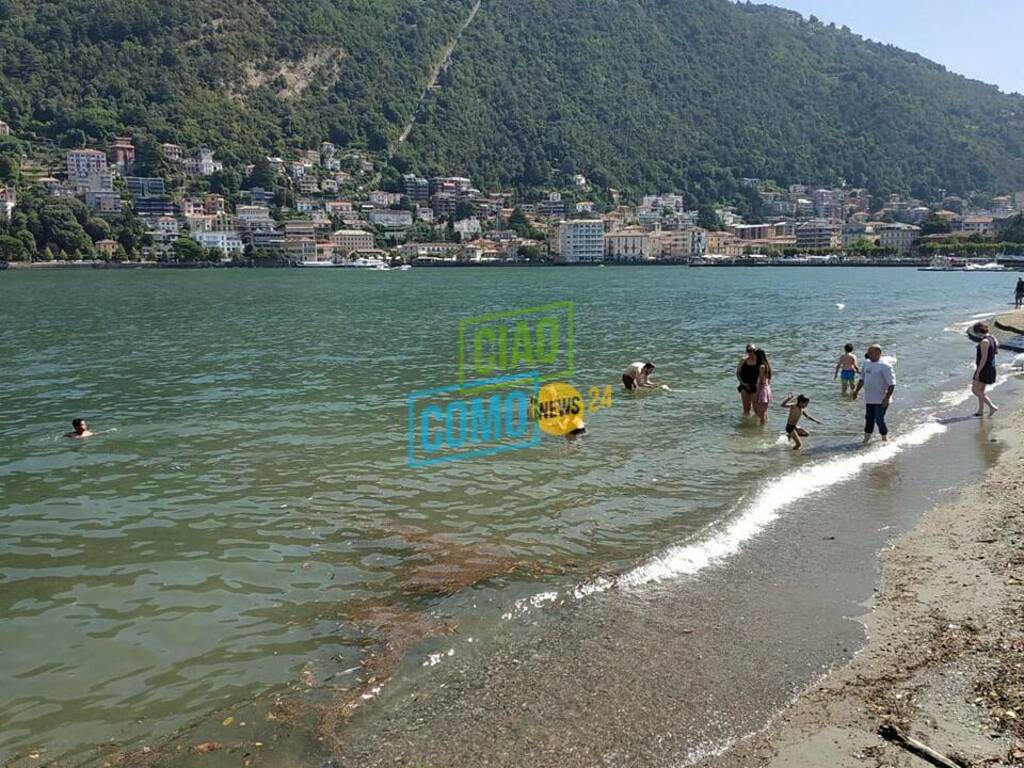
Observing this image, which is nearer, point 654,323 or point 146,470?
point 146,470

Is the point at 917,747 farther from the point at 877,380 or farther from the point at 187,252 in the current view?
the point at 187,252

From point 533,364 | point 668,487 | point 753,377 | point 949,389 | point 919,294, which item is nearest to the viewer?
point 668,487

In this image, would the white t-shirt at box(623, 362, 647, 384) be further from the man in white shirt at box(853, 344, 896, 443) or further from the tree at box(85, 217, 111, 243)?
the tree at box(85, 217, 111, 243)

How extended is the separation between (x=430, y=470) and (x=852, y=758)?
27.7 ft

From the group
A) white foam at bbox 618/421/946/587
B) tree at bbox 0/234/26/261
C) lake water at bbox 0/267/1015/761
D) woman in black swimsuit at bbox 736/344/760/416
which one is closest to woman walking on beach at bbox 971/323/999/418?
lake water at bbox 0/267/1015/761

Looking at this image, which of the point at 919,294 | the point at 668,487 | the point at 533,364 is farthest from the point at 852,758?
the point at 919,294

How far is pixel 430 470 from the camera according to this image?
1270 centimetres

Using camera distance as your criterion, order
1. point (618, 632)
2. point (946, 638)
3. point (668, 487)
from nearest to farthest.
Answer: point (946, 638), point (618, 632), point (668, 487)

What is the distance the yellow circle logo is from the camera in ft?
50.8

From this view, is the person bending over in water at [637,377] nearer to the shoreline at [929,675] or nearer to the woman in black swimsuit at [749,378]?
the woman in black swimsuit at [749,378]

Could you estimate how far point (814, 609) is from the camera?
24.1 ft

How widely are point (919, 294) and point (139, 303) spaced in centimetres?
6855

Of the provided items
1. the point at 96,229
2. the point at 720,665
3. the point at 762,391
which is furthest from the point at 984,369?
the point at 96,229

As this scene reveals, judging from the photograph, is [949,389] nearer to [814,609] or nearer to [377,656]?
[814,609]
